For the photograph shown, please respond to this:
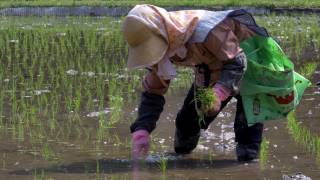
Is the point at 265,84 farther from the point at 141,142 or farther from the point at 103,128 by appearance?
the point at 103,128

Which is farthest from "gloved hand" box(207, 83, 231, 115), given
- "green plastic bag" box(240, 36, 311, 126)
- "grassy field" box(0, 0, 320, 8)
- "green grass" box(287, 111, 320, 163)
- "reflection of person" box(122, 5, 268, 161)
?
"grassy field" box(0, 0, 320, 8)

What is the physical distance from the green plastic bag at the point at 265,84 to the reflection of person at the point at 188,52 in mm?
75

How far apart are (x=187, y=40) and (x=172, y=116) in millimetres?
1327

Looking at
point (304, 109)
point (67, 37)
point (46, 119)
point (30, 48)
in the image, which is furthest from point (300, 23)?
point (46, 119)

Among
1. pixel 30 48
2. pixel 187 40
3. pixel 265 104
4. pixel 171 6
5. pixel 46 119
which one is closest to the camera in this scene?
pixel 187 40

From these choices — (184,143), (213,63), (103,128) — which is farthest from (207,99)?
(103,128)

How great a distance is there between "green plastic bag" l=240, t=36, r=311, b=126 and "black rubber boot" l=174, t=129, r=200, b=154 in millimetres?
328

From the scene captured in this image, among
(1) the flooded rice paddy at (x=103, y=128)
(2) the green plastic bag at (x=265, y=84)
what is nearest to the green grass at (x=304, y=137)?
(1) the flooded rice paddy at (x=103, y=128)

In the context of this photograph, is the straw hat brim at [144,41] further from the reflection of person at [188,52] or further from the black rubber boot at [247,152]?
the black rubber boot at [247,152]

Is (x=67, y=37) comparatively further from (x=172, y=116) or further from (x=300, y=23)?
(x=172, y=116)

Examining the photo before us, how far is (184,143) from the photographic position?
366 cm

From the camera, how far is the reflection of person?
3.23 m

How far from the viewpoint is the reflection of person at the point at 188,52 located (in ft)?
10.6

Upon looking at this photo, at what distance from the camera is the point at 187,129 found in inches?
147
